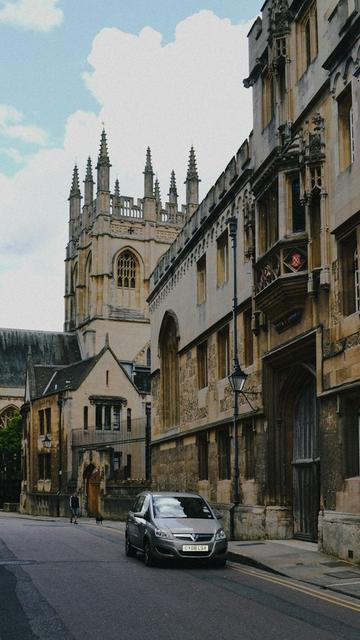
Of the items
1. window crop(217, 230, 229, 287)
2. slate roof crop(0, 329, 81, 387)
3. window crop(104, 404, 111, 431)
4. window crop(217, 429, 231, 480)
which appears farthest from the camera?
slate roof crop(0, 329, 81, 387)

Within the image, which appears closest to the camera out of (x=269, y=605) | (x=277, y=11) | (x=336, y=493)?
(x=269, y=605)

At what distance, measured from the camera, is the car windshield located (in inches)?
699

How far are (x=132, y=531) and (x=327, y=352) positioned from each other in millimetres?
5392

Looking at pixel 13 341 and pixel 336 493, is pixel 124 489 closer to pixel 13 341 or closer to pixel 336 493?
pixel 336 493

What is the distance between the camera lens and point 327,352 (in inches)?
730

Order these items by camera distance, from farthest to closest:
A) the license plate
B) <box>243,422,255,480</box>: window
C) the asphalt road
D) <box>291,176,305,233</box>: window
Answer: <box>243,422,255,480</box>: window, <box>291,176,305,233</box>: window, the license plate, the asphalt road

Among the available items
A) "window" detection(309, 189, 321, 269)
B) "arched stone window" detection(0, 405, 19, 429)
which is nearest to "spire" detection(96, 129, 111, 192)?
"arched stone window" detection(0, 405, 19, 429)

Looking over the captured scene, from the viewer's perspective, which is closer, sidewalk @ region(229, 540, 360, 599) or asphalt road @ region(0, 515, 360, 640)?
asphalt road @ region(0, 515, 360, 640)

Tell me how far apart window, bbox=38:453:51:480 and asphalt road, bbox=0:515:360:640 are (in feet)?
144

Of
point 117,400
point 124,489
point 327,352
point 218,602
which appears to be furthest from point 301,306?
point 117,400

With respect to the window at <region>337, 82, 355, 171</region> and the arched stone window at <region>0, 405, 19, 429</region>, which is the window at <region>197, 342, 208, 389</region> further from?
the arched stone window at <region>0, 405, 19, 429</region>

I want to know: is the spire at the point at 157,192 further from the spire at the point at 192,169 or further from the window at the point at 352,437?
the window at the point at 352,437

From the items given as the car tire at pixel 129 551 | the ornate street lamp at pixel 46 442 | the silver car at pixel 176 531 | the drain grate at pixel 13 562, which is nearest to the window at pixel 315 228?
the silver car at pixel 176 531

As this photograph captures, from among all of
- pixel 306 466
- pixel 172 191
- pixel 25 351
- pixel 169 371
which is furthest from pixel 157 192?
pixel 306 466
